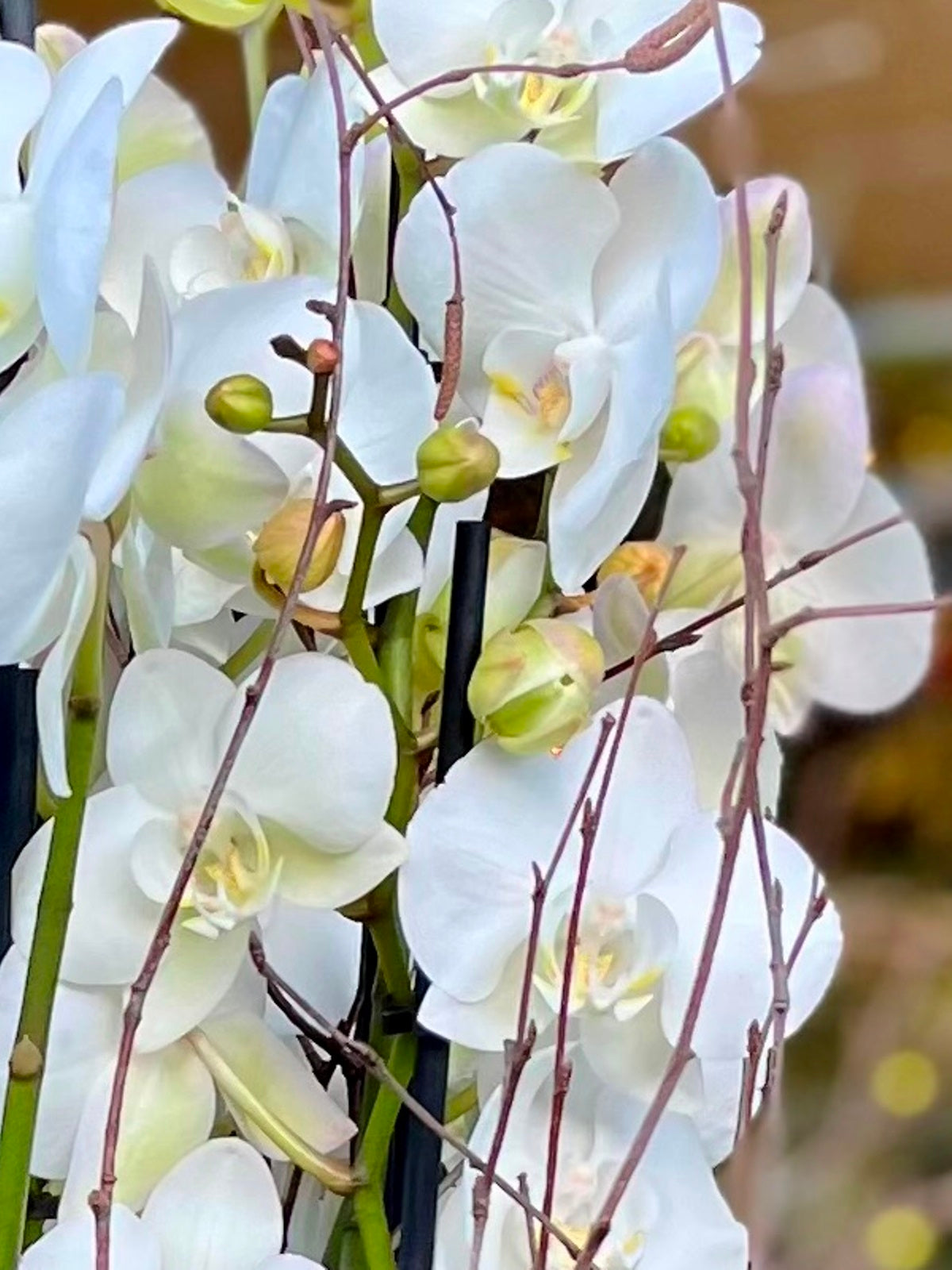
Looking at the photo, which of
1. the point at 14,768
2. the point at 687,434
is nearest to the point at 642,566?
the point at 687,434

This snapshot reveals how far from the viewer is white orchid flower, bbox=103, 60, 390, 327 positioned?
0.95ft

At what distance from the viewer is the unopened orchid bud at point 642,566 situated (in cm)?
33

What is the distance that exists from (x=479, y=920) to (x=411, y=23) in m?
0.16

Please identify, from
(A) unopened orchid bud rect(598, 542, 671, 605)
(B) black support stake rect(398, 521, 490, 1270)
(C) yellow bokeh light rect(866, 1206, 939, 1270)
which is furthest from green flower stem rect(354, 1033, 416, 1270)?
(C) yellow bokeh light rect(866, 1206, 939, 1270)

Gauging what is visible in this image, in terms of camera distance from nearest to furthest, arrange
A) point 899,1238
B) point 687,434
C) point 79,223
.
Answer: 1. point 79,223
2. point 687,434
3. point 899,1238

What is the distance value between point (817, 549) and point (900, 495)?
0.62 metres

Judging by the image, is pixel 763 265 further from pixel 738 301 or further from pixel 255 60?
pixel 255 60

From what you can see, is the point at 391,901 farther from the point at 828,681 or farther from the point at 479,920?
the point at 828,681

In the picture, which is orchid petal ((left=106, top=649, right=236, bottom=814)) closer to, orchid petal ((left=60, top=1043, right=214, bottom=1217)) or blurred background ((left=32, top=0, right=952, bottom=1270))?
orchid petal ((left=60, top=1043, right=214, bottom=1217))

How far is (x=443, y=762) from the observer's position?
0.28m

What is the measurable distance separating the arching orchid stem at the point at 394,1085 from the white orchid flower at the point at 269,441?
62 millimetres

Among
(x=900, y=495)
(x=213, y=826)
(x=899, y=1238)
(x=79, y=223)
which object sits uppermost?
(x=79, y=223)

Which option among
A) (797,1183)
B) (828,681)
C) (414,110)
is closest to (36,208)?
(414,110)

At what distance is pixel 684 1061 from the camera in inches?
10.4
